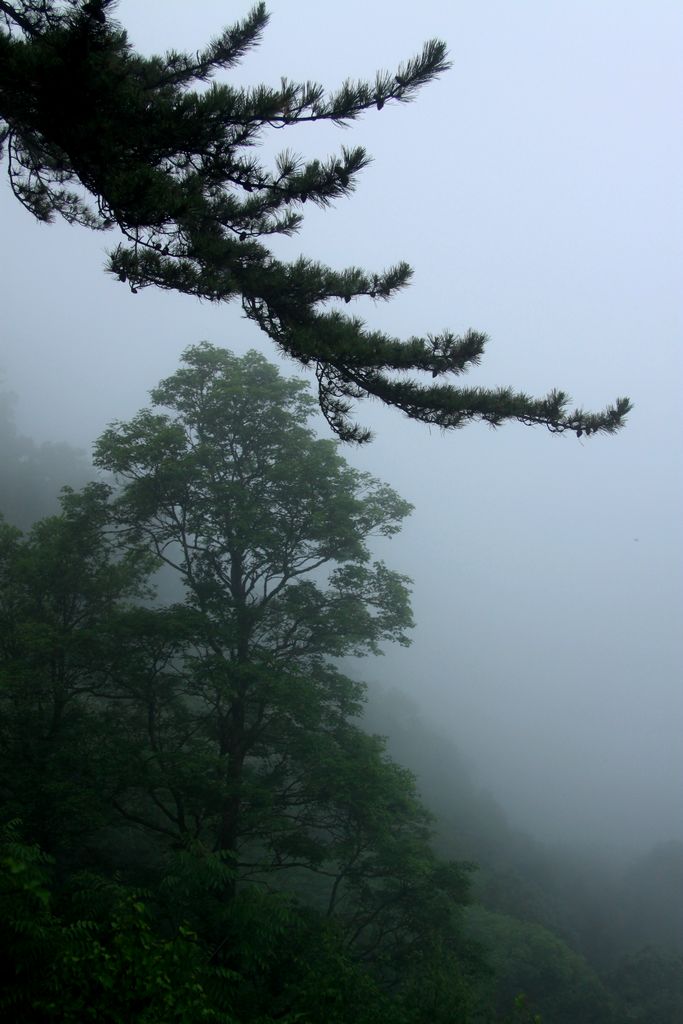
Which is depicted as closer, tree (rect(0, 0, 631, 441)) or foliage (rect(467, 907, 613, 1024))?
tree (rect(0, 0, 631, 441))

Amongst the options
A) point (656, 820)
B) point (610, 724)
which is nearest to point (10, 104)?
point (656, 820)

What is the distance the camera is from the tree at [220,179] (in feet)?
14.4

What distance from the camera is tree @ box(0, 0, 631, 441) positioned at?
438cm

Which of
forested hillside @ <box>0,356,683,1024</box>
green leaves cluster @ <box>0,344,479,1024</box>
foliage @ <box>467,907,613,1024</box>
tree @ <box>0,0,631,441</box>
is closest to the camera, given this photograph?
tree @ <box>0,0,631,441</box>

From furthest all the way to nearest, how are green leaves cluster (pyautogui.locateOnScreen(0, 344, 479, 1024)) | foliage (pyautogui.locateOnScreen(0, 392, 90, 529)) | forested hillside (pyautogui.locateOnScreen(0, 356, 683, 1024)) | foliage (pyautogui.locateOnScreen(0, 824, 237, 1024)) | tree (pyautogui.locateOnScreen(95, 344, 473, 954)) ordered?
foliage (pyautogui.locateOnScreen(0, 392, 90, 529))
tree (pyautogui.locateOnScreen(95, 344, 473, 954))
green leaves cluster (pyautogui.locateOnScreen(0, 344, 479, 1024))
forested hillside (pyautogui.locateOnScreen(0, 356, 683, 1024))
foliage (pyautogui.locateOnScreen(0, 824, 237, 1024))

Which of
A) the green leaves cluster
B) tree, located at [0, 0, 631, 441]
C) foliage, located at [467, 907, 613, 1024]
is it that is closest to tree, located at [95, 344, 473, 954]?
the green leaves cluster

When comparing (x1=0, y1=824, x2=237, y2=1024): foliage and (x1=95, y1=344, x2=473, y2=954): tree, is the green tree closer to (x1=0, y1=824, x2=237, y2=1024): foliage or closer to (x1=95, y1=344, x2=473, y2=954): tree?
(x1=95, y1=344, x2=473, y2=954): tree

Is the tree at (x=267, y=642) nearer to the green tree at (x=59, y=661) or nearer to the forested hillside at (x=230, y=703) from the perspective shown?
the forested hillside at (x=230, y=703)

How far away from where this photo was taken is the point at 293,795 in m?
9.67

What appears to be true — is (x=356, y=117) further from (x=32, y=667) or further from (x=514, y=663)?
(x=514, y=663)

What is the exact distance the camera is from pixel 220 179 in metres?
5.46

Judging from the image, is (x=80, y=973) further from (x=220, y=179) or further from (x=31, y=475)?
(x=31, y=475)

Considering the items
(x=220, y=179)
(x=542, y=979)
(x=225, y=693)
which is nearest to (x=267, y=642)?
(x=225, y=693)

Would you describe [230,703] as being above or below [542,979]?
above
